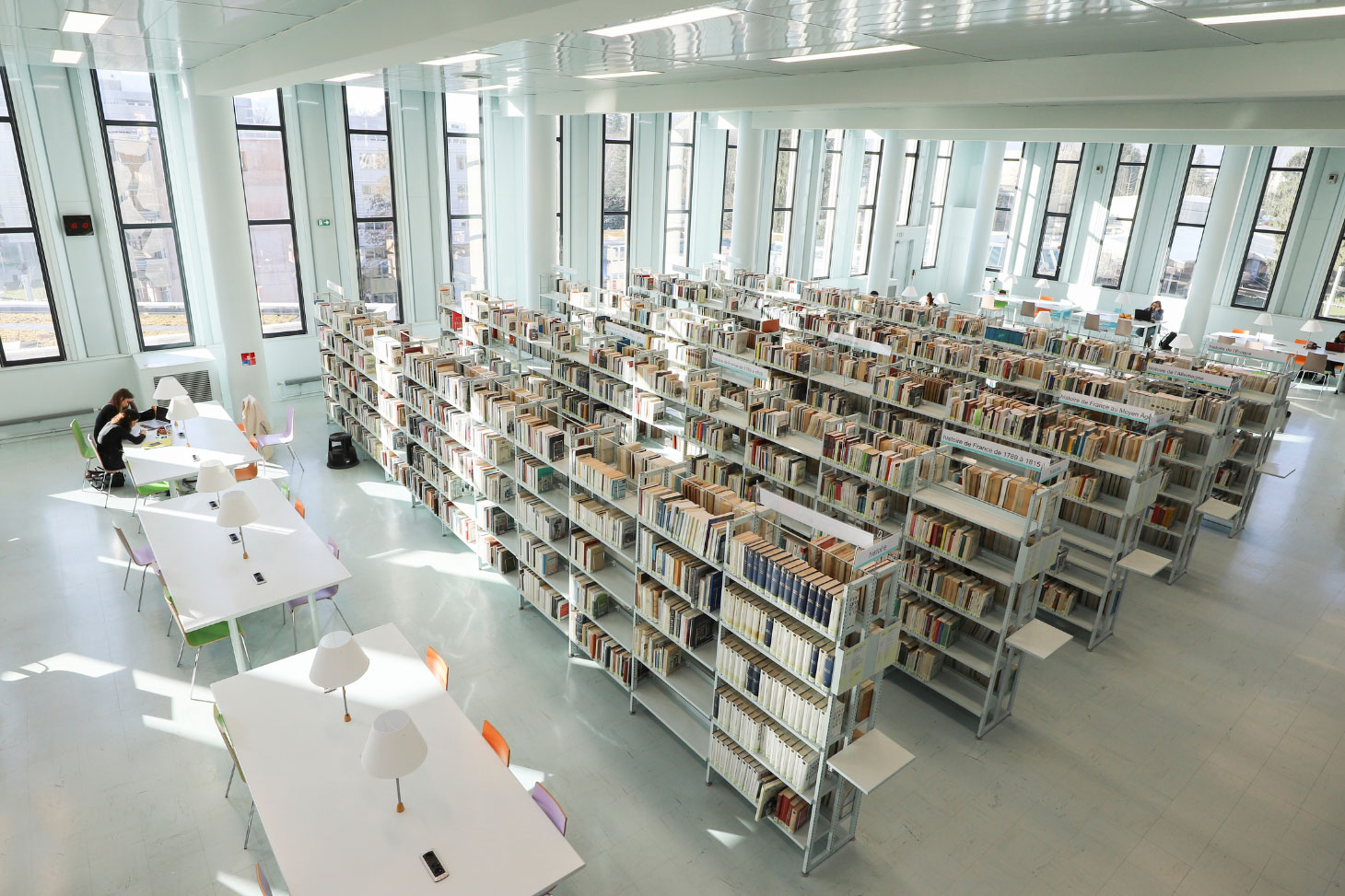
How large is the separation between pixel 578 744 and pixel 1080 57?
7.40 meters

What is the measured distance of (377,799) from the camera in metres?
4.17

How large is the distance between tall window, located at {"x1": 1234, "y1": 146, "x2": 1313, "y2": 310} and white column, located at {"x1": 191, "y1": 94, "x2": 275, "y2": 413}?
2132 cm

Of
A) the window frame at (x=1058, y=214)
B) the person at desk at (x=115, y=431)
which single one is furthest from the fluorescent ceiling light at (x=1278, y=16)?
the window frame at (x=1058, y=214)

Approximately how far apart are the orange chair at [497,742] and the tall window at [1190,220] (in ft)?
67.3

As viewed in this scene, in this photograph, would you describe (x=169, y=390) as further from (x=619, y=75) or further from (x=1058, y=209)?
(x=1058, y=209)

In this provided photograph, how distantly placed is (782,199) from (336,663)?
17.8 m

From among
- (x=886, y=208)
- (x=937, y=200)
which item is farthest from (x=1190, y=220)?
(x=886, y=208)

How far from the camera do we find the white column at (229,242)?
9969mm

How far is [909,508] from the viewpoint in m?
6.66

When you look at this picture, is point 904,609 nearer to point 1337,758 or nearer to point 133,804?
point 1337,758

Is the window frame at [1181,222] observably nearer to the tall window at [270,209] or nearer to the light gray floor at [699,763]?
the light gray floor at [699,763]

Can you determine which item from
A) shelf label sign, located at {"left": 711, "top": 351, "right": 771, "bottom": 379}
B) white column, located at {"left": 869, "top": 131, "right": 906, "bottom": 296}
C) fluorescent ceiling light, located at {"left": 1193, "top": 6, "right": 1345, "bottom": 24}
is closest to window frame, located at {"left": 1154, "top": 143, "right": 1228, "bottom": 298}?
white column, located at {"left": 869, "top": 131, "right": 906, "bottom": 296}

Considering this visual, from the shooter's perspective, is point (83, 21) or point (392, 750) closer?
point (392, 750)

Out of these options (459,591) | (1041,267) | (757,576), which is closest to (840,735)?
(757,576)
